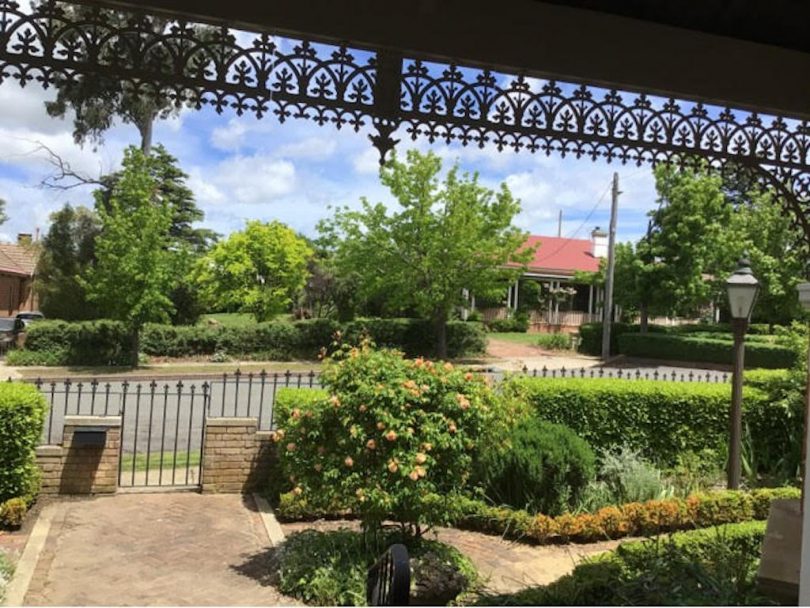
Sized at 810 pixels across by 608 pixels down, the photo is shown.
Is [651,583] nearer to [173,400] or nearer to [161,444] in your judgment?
[161,444]

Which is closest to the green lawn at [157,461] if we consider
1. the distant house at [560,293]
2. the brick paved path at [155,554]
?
the brick paved path at [155,554]

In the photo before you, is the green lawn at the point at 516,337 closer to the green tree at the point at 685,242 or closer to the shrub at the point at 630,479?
the green tree at the point at 685,242

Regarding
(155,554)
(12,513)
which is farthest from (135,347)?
(155,554)

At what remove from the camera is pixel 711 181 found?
88.4 feet

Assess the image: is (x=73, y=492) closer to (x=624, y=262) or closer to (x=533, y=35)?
(x=533, y=35)

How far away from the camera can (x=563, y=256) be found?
4438 centimetres

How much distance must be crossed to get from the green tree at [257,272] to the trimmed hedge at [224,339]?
217 cm

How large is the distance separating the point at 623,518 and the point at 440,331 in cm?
1833

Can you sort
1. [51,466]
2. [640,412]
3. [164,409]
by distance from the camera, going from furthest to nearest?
[164,409]
[640,412]
[51,466]

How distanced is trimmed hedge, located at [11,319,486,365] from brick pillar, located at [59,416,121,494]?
30.9ft

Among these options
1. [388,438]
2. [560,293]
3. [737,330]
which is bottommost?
[388,438]

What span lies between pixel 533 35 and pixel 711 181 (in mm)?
26666

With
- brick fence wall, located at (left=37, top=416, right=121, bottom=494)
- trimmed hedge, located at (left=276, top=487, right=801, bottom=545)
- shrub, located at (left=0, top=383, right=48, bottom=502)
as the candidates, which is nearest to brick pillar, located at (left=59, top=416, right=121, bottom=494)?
brick fence wall, located at (left=37, top=416, right=121, bottom=494)

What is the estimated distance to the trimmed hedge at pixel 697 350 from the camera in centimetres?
2442
